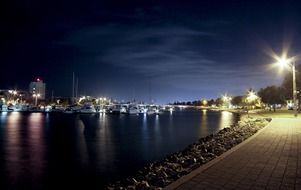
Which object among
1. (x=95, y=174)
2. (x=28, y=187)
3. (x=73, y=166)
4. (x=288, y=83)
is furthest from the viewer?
(x=288, y=83)

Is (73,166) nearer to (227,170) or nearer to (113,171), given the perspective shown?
(113,171)

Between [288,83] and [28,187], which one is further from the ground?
[288,83]

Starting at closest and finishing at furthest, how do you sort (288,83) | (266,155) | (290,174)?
(290,174) < (266,155) < (288,83)

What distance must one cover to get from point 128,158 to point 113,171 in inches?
217

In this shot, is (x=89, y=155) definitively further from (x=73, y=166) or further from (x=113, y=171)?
(x=113, y=171)

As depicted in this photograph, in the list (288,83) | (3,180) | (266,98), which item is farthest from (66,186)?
(266,98)

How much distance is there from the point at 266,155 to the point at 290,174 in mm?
3563

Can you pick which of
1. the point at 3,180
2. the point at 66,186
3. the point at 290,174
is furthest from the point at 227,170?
the point at 3,180

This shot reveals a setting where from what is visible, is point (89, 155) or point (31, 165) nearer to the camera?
point (31, 165)

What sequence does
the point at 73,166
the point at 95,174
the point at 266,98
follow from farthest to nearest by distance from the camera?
the point at 266,98 → the point at 73,166 → the point at 95,174

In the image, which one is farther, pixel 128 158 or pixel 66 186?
pixel 128 158

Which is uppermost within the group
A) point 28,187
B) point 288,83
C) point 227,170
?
point 288,83

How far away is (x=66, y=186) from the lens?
55.6 feet

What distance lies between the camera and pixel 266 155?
1327 centimetres
